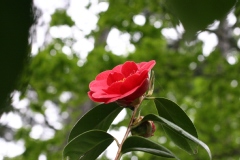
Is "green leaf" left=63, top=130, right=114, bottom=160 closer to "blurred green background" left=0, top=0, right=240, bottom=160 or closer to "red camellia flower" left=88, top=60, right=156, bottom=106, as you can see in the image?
"red camellia flower" left=88, top=60, right=156, bottom=106

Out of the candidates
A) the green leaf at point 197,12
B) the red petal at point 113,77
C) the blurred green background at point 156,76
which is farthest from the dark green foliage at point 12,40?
the blurred green background at point 156,76

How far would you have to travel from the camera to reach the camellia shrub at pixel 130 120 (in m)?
0.61

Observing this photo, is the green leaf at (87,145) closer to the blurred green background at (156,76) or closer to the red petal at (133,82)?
the red petal at (133,82)

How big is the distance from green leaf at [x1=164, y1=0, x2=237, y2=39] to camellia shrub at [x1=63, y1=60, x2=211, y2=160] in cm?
48

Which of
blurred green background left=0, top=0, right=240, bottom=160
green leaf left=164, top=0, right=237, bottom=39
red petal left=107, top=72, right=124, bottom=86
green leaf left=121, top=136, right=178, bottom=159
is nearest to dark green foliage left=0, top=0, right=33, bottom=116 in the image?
green leaf left=164, top=0, right=237, bottom=39

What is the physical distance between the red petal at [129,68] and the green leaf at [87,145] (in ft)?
0.40

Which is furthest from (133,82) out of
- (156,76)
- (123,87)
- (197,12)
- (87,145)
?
(156,76)

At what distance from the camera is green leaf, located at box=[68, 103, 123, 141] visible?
0.66 meters

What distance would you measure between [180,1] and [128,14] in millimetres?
3798

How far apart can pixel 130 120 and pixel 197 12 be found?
0.56 m

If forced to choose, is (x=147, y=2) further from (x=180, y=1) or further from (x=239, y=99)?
(x=180, y=1)

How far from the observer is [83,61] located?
3.79 m

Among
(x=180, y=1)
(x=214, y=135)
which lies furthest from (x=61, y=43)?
(x=180, y=1)

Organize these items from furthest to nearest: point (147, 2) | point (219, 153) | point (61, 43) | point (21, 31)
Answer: point (61, 43)
point (219, 153)
point (147, 2)
point (21, 31)
